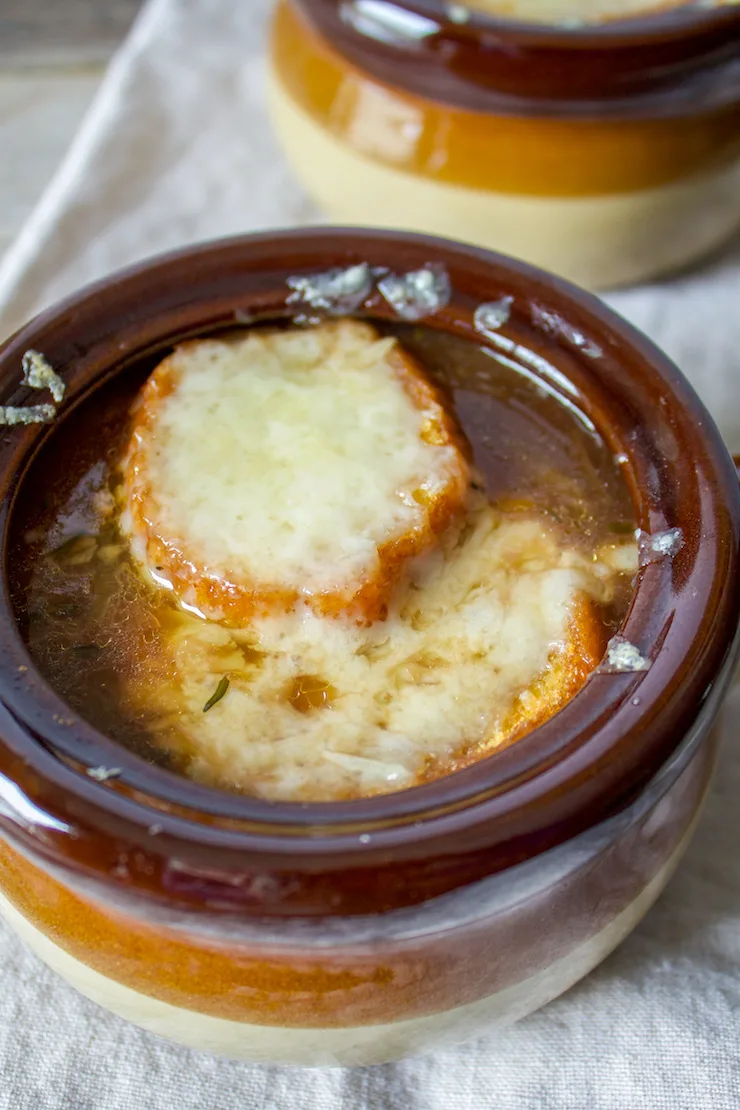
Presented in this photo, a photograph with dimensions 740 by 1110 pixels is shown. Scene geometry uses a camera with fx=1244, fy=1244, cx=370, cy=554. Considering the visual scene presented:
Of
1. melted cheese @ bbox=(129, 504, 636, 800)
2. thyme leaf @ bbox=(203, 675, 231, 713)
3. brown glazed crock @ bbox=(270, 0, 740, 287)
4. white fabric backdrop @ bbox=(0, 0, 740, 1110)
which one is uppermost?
brown glazed crock @ bbox=(270, 0, 740, 287)

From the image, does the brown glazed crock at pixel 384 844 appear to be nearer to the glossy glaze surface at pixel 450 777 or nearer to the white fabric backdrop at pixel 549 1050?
the glossy glaze surface at pixel 450 777

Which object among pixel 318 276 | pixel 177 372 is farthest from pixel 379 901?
pixel 318 276

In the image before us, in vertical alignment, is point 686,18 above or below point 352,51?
above

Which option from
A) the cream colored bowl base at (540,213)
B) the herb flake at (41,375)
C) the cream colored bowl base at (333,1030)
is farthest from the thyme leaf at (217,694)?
the cream colored bowl base at (540,213)

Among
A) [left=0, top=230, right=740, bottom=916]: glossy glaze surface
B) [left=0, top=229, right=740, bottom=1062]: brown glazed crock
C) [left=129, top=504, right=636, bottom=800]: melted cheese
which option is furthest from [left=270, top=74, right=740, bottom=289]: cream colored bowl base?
[left=129, top=504, right=636, bottom=800]: melted cheese

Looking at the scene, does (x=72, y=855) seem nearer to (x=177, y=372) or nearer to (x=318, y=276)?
(x=177, y=372)

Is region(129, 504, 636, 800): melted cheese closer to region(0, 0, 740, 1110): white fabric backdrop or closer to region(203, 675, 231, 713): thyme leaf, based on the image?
region(203, 675, 231, 713): thyme leaf
